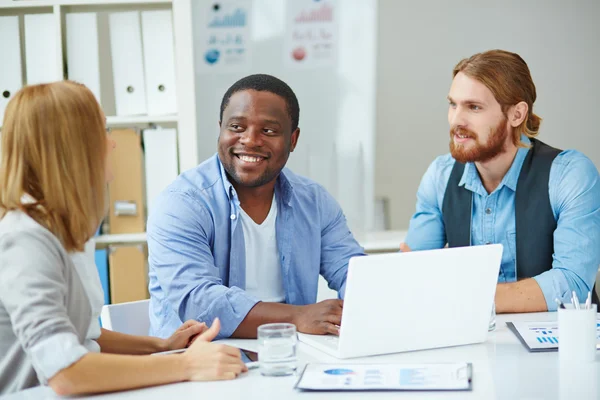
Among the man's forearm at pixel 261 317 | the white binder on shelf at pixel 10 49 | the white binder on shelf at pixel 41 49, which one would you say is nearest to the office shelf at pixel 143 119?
the white binder on shelf at pixel 41 49

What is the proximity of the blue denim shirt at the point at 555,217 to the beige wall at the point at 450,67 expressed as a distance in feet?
4.03

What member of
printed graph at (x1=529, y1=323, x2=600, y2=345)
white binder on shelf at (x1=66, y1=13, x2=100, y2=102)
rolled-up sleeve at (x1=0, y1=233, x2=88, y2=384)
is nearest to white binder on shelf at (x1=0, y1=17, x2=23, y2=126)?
white binder on shelf at (x1=66, y1=13, x2=100, y2=102)

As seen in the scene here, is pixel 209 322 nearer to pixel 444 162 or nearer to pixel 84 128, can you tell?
pixel 84 128

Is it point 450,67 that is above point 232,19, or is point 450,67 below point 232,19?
below

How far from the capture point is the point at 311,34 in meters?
3.28

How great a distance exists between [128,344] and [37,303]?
422mm

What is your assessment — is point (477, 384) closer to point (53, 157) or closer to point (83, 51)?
point (53, 157)

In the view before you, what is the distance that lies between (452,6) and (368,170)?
103 centimetres

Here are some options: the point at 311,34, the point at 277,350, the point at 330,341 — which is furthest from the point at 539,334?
the point at 311,34

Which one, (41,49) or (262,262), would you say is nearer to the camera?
(262,262)

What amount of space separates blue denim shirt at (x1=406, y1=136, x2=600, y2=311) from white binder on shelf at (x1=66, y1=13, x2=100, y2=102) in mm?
1309

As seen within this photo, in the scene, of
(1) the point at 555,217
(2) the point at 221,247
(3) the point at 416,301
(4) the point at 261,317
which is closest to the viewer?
(3) the point at 416,301

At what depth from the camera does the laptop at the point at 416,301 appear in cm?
141

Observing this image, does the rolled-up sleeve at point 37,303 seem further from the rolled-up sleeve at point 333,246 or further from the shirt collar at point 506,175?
the shirt collar at point 506,175
